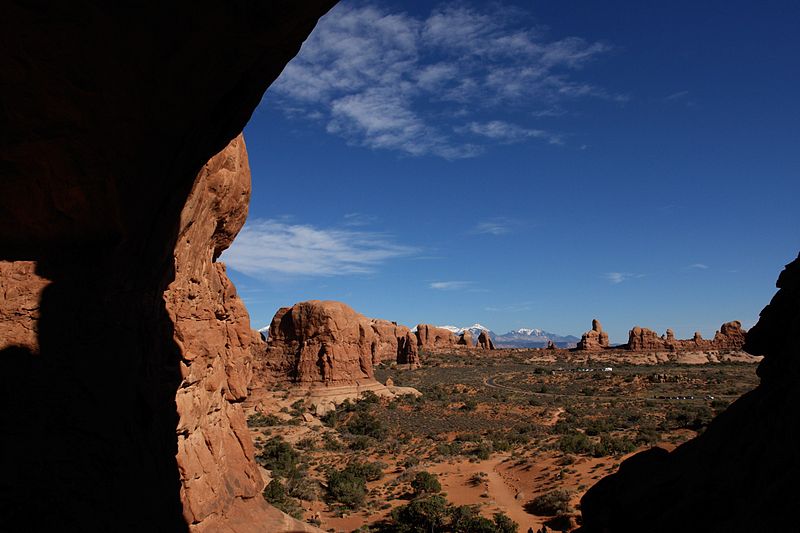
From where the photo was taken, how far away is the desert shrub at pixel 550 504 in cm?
1866

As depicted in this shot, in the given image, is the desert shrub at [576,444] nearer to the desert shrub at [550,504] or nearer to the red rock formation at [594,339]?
the desert shrub at [550,504]

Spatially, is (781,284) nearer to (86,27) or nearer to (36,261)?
(86,27)

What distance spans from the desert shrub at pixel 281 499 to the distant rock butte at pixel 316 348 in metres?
23.7

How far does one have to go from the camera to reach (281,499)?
65.0ft

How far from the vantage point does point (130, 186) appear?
275 inches

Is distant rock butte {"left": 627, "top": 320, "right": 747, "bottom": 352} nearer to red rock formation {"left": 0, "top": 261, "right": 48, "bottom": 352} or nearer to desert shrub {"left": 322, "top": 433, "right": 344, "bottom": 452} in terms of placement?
desert shrub {"left": 322, "top": 433, "right": 344, "bottom": 452}

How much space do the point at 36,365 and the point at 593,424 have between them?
33.1m

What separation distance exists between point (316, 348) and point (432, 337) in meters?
78.5

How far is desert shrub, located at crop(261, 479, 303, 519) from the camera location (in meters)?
19.1

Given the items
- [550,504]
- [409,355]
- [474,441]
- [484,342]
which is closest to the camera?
[550,504]

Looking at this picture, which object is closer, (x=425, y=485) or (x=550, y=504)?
(x=550, y=504)

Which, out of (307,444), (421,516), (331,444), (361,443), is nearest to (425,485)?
(421,516)

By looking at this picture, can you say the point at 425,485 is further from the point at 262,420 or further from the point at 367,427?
the point at 262,420

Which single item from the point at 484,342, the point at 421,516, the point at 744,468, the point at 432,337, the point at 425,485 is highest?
the point at 432,337
